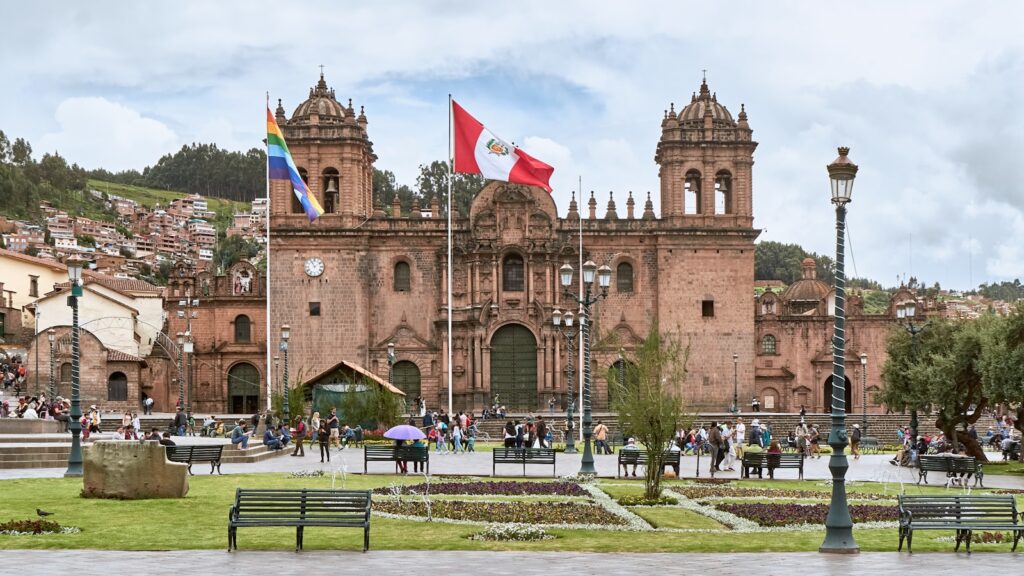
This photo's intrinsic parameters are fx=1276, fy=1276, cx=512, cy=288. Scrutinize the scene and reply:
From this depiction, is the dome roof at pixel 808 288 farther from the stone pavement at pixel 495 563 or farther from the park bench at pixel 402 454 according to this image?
the stone pavement at pixel 495 563

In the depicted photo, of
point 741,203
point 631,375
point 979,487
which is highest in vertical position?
point 741,203

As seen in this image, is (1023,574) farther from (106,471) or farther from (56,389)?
(56,389)

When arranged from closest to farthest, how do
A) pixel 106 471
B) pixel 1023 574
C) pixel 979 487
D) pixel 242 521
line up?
pixel 1023 574 → pixel 242 521 → pixel 106 471 → pixel 979 487

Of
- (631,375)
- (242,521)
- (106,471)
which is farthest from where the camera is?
(631,375)

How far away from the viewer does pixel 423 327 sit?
199 feet

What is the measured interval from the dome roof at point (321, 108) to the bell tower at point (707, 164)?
51.4 feet

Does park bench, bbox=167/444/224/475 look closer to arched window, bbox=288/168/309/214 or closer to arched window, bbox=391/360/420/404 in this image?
arched window, bbox=391/360/420/404

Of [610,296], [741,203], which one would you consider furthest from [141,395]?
[741,203]

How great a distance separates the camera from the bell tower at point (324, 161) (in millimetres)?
60406

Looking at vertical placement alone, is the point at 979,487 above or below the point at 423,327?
below

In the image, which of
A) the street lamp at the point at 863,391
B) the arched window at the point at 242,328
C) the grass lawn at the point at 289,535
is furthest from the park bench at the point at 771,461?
the arched window at the point at 242,328

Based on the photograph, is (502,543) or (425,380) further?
(425,380)

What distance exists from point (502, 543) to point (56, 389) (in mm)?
48367

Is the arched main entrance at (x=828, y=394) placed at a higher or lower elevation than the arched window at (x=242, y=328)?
lower
